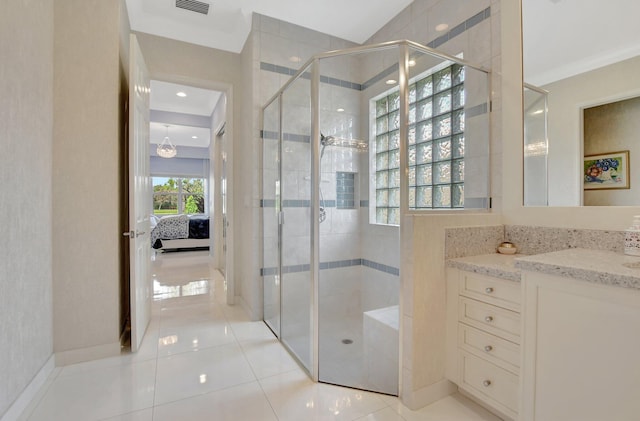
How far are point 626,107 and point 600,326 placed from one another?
1.11m

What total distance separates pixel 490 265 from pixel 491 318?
255mm

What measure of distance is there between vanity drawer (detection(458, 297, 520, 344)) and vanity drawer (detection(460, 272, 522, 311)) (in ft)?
0.10

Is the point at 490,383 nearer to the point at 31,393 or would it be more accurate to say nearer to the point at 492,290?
the point at 492,290

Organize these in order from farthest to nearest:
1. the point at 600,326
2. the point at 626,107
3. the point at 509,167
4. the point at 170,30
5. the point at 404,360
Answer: the point at 170,30 < the point at 509,167 < the point at 404,360 < the point at 626,107 < the point at 600,326

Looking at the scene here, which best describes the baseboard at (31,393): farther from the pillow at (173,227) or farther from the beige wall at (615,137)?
the pillow at (173,227)

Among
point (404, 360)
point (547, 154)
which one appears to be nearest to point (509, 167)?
point (547, 154)

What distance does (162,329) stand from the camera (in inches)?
99.8

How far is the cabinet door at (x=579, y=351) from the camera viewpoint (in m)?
0.89

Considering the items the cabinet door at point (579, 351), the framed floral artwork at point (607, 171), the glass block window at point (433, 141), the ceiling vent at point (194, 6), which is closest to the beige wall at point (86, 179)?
the ceiling vent at point (194, 6)

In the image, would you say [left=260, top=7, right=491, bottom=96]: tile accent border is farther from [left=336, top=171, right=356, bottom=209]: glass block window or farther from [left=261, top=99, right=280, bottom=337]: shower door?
[left=336, top=171, right=356, bottom=209]: glass block window

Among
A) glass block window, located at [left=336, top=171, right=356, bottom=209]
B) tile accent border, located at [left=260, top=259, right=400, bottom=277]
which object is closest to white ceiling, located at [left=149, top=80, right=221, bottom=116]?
glass block window, located at [left=336, top=171, right=356, bottom=209]

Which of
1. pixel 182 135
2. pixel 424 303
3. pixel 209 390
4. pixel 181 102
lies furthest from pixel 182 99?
pixel 424 303

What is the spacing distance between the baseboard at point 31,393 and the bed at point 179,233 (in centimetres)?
469

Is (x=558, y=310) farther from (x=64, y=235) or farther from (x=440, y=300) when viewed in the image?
(x=64, y=235)
